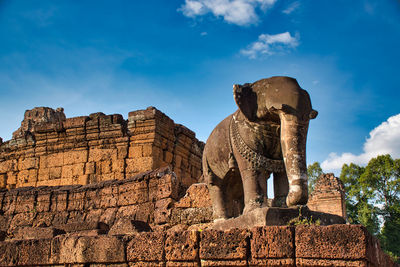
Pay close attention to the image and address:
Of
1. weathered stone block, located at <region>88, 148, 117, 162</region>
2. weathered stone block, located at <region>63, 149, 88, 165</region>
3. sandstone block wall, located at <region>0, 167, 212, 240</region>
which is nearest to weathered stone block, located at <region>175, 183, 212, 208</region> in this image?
sandstone block wall, located at <region>0, 167, 212, 240</region>

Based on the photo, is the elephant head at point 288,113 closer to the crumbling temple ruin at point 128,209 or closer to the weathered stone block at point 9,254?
the crumbling temple ruin at point 128,209

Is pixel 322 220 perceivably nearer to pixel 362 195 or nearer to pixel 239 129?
pixel 239 129

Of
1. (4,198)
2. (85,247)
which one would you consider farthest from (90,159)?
(85,247)

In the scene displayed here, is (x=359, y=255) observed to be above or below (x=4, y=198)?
below

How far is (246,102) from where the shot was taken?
5270 millimetres

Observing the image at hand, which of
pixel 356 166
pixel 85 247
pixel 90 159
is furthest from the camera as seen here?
pixel 356 166

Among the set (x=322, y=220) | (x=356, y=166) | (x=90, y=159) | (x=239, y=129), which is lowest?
(x=322, y=220)

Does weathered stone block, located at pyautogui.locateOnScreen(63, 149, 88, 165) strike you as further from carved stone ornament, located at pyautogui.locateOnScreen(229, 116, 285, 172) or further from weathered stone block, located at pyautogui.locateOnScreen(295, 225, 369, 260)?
weathered stone block, located at pyautogui.locateOnScreen(295, 225, 369, 260)

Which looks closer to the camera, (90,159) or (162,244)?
(162,244)

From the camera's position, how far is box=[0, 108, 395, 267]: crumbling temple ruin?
158 inches

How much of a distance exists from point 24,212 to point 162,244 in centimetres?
499

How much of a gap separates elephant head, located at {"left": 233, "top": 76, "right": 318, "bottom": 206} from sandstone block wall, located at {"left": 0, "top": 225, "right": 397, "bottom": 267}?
691 millimetres

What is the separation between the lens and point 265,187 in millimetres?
5227

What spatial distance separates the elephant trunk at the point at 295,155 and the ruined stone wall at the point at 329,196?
1047cm
